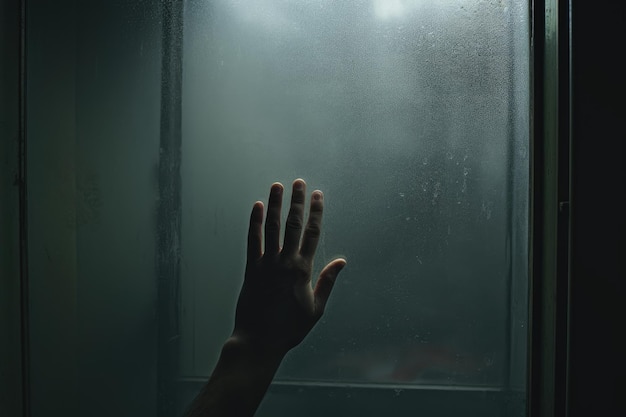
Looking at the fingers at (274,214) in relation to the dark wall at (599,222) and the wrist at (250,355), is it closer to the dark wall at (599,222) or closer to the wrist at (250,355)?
the wrist at (250,355)

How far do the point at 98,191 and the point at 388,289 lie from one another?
0.60 meters

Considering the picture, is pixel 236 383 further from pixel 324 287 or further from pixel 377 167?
pixel 377 167

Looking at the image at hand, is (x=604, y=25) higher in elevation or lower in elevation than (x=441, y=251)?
higher

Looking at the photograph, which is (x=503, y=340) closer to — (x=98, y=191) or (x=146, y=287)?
(x=146, y=287)

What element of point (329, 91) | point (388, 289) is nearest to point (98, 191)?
point (329, 91)

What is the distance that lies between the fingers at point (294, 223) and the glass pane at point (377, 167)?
151mm

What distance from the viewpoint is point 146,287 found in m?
0.91

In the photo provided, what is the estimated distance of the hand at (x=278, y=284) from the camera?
718 millimetres

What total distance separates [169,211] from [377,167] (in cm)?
41

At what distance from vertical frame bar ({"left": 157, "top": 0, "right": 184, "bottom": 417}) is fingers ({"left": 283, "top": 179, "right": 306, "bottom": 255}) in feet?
0.92

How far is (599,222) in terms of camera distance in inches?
23.0

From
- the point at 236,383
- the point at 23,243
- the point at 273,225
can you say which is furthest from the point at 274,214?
the point at 23,243

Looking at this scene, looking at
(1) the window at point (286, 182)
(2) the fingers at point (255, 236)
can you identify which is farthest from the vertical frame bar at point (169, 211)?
(2) the fingers at point (255, 236)

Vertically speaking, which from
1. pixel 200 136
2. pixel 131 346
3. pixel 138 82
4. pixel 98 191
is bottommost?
pixel 131 346
